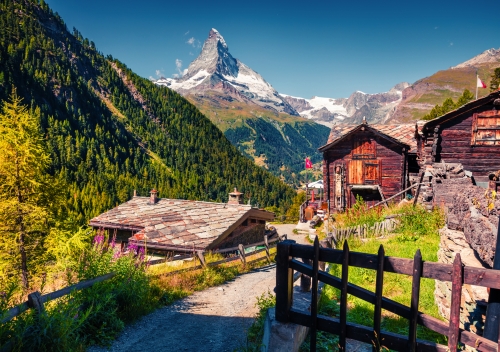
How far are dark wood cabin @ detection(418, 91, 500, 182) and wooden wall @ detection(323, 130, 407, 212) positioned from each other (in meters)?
4.97

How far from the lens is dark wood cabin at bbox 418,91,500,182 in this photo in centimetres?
1766

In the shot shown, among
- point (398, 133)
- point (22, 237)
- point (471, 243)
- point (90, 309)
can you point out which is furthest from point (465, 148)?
point (22, 237)

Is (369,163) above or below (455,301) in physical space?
above

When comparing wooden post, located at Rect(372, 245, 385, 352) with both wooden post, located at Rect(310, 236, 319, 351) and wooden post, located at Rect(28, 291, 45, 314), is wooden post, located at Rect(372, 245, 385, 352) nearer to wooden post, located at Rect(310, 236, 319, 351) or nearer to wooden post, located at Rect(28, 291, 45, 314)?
wooden post, located at Rect(310, 236, 319, 351)

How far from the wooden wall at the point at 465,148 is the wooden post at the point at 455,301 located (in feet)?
58.2

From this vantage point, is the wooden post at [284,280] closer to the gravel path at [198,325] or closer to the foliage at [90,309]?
the gravel path at [198,325]

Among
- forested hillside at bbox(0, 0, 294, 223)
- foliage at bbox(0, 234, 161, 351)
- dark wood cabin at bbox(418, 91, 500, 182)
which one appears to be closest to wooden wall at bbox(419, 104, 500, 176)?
dark wood cabin at bbox(418, 91, 500, 182)

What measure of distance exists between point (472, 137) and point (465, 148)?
67 centimetres

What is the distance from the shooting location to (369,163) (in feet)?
80.6

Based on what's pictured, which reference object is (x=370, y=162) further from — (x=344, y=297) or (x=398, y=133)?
(x=344, y=297)

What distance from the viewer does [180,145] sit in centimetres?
14838

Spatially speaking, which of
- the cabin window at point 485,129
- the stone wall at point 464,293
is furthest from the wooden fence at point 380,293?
the cabin window at point 485,129

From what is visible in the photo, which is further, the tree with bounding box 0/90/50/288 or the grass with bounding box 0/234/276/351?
the tree with bounding box 0/90/50/288

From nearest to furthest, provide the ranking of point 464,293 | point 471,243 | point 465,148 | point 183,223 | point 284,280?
1. point 284,280
2. point 464,293
3. point 471,243
4. point 465,148
5. point 183,223
